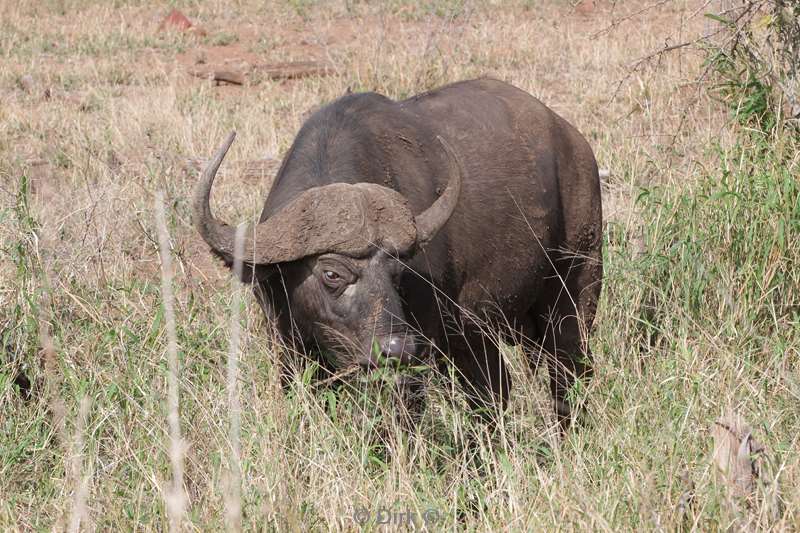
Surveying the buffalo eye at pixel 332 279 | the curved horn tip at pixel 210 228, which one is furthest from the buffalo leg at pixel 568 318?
the curved horn tip at pixel 210 228

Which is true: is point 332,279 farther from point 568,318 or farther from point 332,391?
point 568,318

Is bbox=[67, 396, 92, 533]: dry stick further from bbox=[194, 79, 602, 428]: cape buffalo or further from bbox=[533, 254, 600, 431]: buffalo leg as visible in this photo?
bbox=[533, 254, 600, 431]: buffalo leg

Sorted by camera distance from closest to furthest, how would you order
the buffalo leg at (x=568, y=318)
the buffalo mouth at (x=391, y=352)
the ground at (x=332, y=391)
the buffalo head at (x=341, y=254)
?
1. the ground at (x=332, y=391)
2. the buffalo mouth at (x=391, y=352)
3. the buffalo head at (x=341, y=254)
4. the buffalo leg at (x=568, y=318)

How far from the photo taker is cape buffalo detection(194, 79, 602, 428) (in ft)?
13.4

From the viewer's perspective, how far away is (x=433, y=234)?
14.1ft

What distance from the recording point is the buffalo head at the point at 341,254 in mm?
4043

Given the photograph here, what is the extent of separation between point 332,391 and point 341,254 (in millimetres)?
576

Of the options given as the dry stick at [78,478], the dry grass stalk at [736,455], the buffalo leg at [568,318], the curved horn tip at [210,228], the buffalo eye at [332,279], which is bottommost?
the buffalo leg at [568,318]

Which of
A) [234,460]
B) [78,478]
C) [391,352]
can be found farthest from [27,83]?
[234,460]

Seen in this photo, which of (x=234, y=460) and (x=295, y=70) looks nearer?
(x=234, y=460)

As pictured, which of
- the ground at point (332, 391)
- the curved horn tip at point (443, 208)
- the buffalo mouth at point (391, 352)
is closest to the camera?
the ground at point (332, 391)

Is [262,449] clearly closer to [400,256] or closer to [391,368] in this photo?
[391,368]

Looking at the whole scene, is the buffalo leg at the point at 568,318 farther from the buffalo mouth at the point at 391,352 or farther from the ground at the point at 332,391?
the buffalo mouth at the point at 391,352

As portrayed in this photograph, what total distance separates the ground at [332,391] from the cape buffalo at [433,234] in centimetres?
25
